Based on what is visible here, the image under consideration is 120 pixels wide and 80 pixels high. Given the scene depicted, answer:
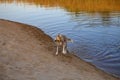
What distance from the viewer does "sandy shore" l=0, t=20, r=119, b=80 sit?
13.4 meters

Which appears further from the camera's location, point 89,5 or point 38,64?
point 89,5

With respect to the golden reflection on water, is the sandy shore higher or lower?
higher

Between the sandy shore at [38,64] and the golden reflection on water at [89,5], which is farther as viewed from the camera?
the golden reflection on water at [89,5]

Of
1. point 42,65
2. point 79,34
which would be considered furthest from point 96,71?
point 79,34

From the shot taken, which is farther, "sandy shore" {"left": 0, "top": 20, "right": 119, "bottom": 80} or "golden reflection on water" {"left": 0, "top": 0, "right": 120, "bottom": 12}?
"golden reflection on water" {"left": 0, "top": 0, "right": 120, "bottom": 12}

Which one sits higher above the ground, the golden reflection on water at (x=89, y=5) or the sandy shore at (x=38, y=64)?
the sandy shore at (x=38, y=64)

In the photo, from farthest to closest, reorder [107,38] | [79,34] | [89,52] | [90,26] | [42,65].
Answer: [90,26] < [79,34] < [107,38] < [89,52] < [42,65]

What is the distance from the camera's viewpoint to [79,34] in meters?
26.4

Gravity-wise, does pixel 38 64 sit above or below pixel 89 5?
above

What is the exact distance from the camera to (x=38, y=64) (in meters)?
15.1

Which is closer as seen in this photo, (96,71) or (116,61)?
(96,71)

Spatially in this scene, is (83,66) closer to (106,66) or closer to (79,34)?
(106,66)

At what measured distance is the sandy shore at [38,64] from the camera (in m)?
13.4

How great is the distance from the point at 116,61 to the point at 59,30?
1154 cm
